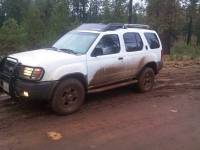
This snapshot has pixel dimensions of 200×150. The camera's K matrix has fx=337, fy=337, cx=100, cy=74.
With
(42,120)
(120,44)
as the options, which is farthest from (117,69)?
(42,120)

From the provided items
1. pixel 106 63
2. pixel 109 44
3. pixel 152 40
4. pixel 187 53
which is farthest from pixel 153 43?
pixel 187 53

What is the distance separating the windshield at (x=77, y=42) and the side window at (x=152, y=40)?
80.6 inches

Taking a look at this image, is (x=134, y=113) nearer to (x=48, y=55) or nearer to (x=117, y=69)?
(x=117, y=69)

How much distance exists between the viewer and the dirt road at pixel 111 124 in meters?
6.10

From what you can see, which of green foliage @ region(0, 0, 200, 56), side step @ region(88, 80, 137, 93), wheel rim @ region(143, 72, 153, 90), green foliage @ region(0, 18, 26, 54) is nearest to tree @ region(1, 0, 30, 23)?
green foliage @ region(0, 0, 200, 56)

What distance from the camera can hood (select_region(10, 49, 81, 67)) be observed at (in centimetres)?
705

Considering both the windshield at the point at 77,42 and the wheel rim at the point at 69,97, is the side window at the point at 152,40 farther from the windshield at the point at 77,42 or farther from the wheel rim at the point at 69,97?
the wheel rim at the point at 69,97

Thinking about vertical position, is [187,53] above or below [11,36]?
below

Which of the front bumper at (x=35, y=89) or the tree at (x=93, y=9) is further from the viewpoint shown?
Answer: the tree at (x=93, y=9)

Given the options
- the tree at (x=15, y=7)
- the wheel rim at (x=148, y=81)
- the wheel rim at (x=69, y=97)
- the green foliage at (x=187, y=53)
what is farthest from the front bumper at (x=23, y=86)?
the tree at (x=15, y=7)

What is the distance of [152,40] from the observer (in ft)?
32.2

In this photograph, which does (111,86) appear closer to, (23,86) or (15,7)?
(23,86)

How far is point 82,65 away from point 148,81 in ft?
9.57

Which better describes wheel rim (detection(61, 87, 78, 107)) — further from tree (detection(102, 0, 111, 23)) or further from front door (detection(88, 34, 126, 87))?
tree (detection(102, 0, 111, 23))
